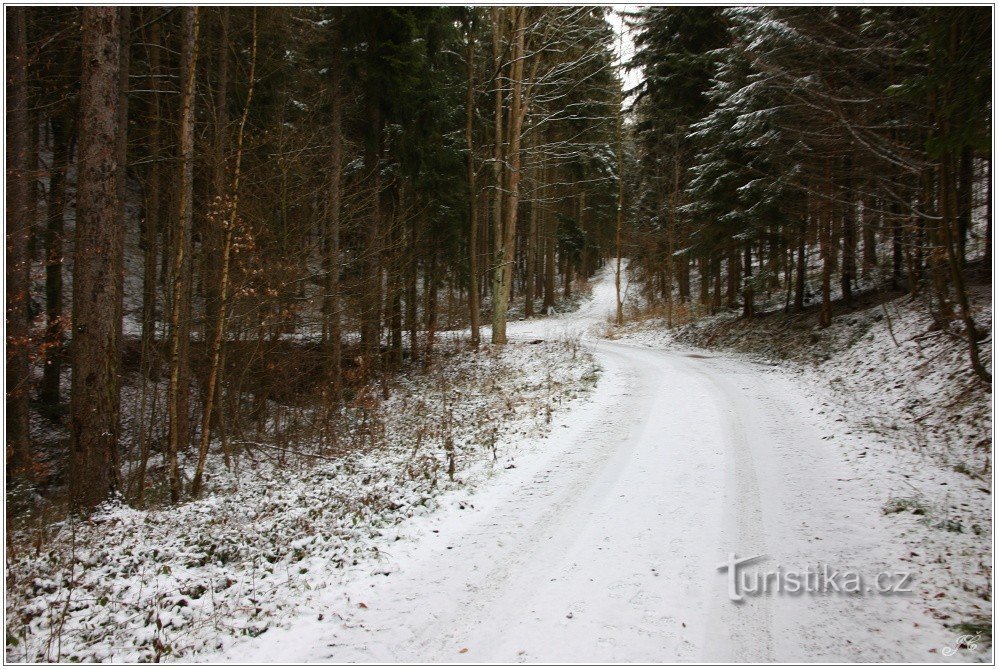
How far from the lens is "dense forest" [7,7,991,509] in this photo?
742 cm

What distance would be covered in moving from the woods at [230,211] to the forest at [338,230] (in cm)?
8

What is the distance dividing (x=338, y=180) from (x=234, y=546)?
8936mm

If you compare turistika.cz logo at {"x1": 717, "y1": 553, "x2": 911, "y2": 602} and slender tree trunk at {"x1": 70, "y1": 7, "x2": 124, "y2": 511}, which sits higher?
slender tree trunk at {"x1": 70, "y1": 7, "x2": 124, "y2": 511}

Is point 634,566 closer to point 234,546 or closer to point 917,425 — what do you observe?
point 234,546

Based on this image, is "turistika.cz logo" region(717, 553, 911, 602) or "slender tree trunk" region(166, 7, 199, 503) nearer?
"turistika.cz logo" region(717, 553, 911, 602)

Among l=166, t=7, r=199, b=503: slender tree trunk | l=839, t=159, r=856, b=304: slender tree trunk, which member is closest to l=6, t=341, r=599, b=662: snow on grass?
l=166, t=7, r=199, b=503: slender tree trunk

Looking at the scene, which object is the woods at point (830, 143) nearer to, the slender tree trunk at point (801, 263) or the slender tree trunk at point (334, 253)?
the slender tree trunk at point (801, 263)

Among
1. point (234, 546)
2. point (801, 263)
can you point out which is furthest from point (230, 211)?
point (801, 263)

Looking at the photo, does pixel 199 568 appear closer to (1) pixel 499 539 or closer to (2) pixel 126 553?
(2) pixel 126 553

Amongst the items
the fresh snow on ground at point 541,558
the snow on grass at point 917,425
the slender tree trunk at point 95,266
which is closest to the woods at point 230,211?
the slender tree trunk at point 95,266

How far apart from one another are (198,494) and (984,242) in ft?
66.0

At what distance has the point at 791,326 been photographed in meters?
16.8

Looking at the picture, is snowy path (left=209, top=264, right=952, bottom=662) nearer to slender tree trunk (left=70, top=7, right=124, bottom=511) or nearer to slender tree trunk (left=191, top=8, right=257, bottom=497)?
slender tree trunk (left=191, top=8, right=257, bottom=497)

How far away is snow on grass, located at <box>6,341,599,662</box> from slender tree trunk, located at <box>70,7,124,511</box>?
792mm
